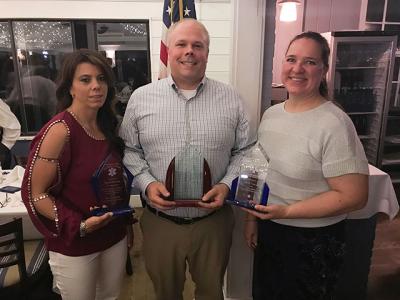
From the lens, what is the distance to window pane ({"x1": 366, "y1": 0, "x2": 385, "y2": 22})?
4.38 meters

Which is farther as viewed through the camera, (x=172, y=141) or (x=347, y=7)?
(x=347, y=7)

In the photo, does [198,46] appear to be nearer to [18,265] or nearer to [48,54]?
[18,265]

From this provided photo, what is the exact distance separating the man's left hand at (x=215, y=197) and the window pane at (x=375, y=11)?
158 inches

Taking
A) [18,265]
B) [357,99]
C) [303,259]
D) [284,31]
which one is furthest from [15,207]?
[357,99]

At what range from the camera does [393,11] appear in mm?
4395

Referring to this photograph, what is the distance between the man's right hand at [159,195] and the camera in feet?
4.65

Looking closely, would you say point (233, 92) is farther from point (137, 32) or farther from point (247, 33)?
point (137, 32)

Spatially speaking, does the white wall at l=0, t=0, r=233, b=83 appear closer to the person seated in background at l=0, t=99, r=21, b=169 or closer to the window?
the window

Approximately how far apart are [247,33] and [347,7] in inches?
138

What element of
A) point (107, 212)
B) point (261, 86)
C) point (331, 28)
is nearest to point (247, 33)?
point (261, 86)

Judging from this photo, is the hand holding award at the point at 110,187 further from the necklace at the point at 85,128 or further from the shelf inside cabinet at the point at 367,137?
the shelf inside cabinet at the point at 367,137

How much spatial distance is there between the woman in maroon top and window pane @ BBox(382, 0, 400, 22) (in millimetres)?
4228

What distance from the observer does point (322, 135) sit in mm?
1283

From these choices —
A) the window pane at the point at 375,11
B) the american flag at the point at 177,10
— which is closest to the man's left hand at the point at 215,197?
the american flag at the point at 177,10
